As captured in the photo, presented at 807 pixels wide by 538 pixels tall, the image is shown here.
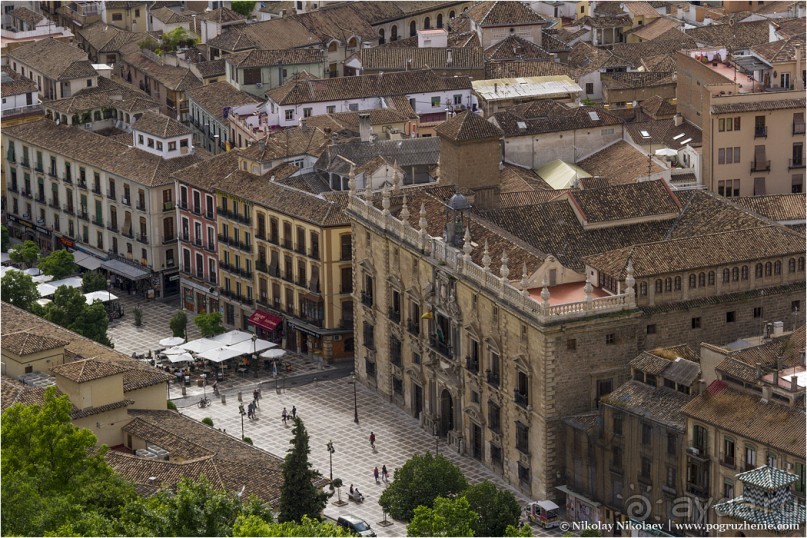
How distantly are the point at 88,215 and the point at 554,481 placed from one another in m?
63.3

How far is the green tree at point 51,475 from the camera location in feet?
407

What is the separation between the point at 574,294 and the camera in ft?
477

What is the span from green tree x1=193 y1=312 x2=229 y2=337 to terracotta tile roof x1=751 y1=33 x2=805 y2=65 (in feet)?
138

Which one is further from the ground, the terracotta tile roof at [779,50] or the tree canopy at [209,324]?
Answer: the terracotta tile roof at [779,50]

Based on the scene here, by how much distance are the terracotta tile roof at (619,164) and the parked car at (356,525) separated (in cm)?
3851

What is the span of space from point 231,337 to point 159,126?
2440 centimetres

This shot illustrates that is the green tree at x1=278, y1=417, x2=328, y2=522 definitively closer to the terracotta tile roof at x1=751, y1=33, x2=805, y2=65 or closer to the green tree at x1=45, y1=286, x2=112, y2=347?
the green tree at x1=45, y1=286, x2=112, y2=347

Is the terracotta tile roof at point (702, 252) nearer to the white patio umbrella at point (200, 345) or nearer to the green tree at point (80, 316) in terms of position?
the white patio umbrella at point (200, 345)

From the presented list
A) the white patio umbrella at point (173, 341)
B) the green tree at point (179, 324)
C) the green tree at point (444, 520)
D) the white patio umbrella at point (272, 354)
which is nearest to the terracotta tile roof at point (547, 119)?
the white patio umbrella at point (272, 354)

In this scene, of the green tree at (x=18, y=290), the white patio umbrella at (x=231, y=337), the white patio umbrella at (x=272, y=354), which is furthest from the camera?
the green tree at (x=18, y=290)

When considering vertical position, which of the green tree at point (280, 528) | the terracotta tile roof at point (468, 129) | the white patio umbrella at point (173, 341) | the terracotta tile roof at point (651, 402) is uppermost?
the terracotta tile roof at point (468, 129)

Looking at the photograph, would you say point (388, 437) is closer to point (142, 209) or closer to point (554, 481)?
point (554, 481)

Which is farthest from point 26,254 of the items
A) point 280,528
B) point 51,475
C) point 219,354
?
point 280,528

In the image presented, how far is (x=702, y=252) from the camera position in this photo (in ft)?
478
